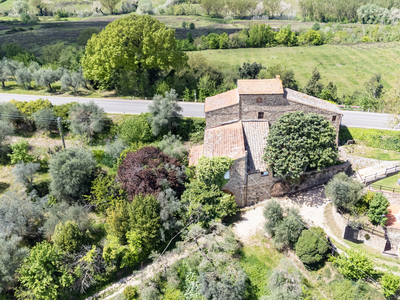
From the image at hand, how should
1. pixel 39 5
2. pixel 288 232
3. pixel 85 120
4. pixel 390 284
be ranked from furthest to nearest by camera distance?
pixel 39 5, pixel 85 120, pixel 288 232, pixel 390 284

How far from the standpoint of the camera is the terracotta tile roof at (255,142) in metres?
33.9

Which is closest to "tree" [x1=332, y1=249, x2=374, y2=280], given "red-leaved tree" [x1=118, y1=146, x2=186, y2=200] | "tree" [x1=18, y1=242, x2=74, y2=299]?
Answer: "red-leaved tree" [x1=118, y1=146, x2=186, y2=200]

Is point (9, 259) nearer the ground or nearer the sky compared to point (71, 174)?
nearer the ground

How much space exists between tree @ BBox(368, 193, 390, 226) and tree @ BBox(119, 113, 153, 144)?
1114 inches

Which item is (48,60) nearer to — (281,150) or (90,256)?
(90,256)

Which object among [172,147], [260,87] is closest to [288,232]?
[172,147]

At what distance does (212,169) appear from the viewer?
31.2 metres

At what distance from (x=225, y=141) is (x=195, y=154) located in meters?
4.87

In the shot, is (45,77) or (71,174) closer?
(71,174)

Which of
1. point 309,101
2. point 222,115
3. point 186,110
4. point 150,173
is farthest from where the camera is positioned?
point 186,110

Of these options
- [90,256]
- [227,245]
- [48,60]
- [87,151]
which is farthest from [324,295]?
[48,60]

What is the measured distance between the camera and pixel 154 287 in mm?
28688

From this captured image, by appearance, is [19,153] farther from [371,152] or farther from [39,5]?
[39,5]

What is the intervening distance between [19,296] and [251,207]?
24875 mm
